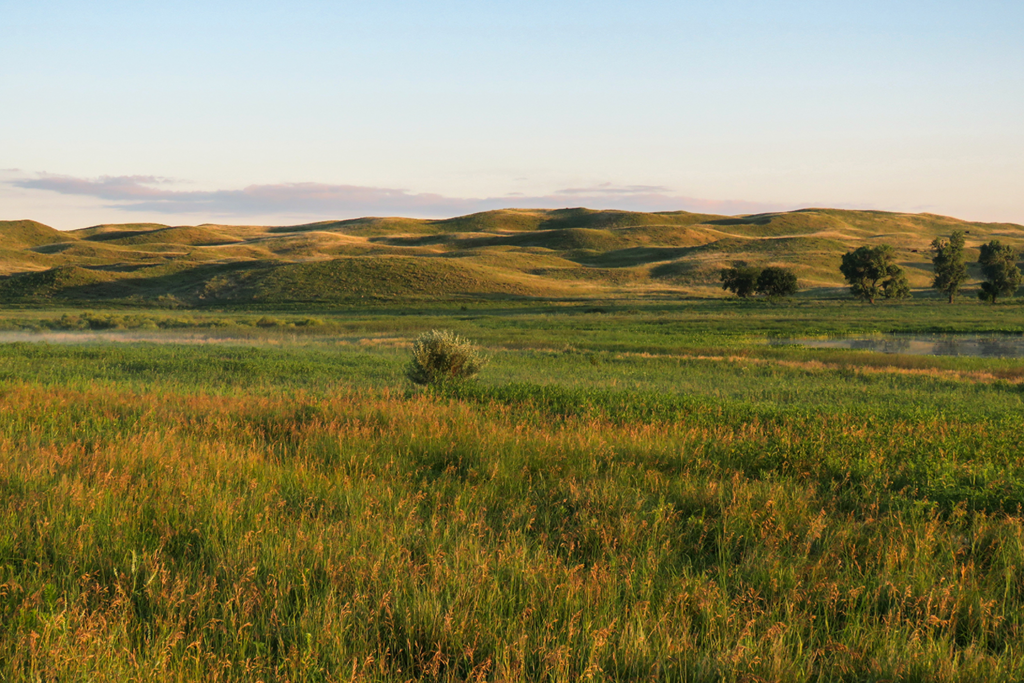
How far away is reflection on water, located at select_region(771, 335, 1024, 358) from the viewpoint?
35.6 metres

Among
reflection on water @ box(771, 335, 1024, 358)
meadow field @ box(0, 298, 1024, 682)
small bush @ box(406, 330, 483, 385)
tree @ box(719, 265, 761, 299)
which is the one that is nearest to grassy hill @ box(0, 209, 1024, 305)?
tree @ box(719, 265, 761, 299)

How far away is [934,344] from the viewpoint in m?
39.8

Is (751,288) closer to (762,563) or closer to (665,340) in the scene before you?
(665,340)

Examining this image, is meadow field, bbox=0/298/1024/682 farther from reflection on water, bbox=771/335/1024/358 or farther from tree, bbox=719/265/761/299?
tree, bbox=719/265/761/299

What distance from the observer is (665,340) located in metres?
41.5

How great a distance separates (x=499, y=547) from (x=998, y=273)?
9658 centimetres

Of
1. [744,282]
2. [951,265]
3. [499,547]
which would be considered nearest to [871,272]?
[951,265]

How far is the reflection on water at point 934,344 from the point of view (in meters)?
35.6

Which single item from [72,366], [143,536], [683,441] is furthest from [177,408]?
[72,366]

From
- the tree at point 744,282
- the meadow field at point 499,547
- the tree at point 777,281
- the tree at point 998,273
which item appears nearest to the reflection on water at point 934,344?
the meadow field at point 499,547

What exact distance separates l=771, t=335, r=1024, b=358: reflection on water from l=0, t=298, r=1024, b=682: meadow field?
28691 mm

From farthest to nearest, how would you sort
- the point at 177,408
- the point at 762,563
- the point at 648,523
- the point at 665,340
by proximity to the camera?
the point at 665,340, the point at 177,408, the point at 648,523, the point at 762,563

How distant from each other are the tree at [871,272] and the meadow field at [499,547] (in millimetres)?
82278

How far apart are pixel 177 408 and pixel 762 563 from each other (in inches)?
384
